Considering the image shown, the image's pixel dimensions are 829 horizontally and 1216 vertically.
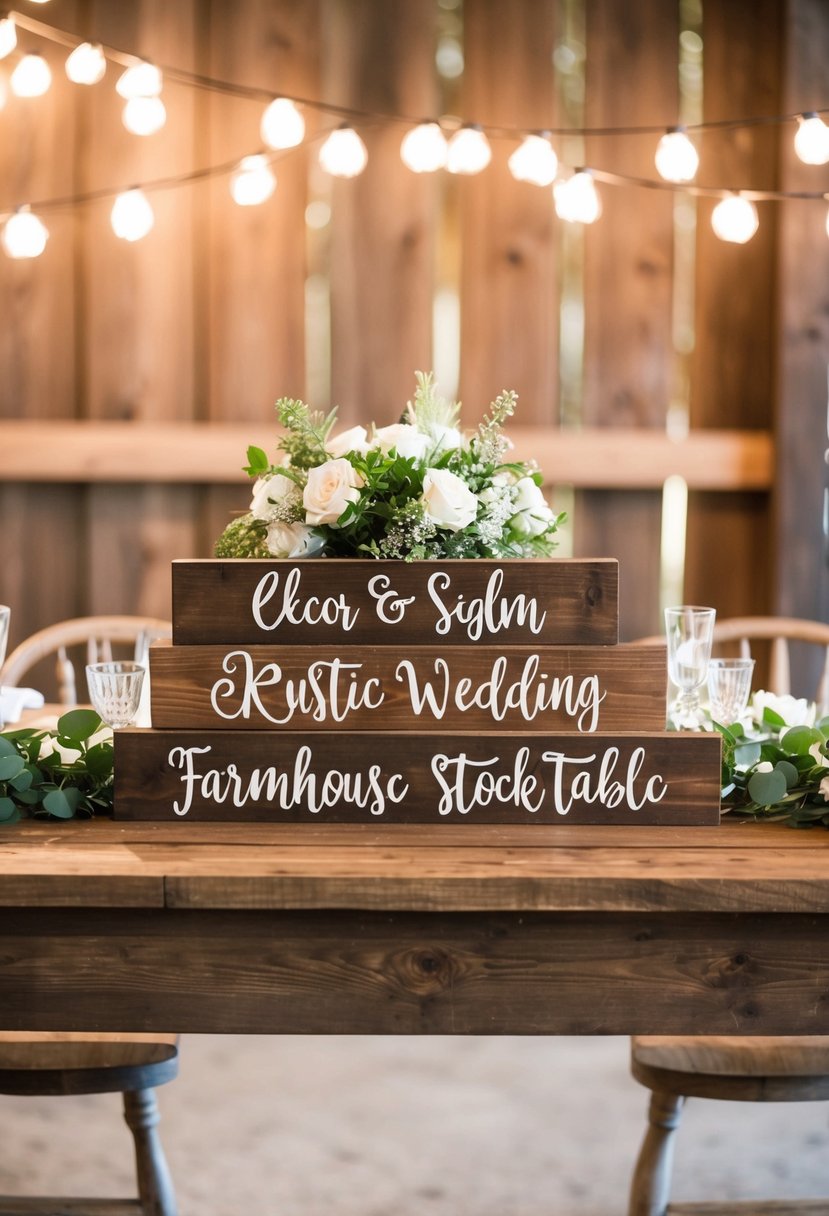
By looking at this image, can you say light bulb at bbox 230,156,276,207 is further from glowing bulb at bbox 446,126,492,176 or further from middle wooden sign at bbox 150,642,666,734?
middle wooden sign at bbox 150,642,666,734

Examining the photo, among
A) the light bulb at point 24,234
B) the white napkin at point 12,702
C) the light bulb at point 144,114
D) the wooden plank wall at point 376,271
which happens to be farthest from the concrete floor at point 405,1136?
the light bulb at point 144,114

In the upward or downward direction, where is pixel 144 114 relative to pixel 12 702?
upward

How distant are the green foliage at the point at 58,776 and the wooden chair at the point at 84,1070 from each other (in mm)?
357

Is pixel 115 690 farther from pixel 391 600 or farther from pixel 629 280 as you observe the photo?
pixel 629 280

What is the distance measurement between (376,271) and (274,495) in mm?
1636

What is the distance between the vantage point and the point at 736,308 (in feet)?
9.32

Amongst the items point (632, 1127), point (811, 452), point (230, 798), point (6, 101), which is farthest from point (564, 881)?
point (6, 101)

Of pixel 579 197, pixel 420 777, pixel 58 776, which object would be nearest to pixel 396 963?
pixel 420 777

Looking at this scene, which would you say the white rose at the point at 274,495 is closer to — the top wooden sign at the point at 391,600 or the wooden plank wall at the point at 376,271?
the top wooden sign at the point at 391,600

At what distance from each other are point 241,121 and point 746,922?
2.32 m

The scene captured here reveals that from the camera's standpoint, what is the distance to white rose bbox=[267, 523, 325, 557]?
1248 mm

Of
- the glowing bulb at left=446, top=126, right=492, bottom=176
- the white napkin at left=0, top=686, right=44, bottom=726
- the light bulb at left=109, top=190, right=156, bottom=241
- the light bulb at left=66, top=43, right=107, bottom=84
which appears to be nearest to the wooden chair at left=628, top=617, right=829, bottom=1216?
the white napkin at left=0, top=686, right=44, bottom=726

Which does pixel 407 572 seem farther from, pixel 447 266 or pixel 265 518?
pixel 447 266

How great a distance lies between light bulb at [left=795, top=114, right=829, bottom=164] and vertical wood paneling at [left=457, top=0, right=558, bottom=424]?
2.39ft
